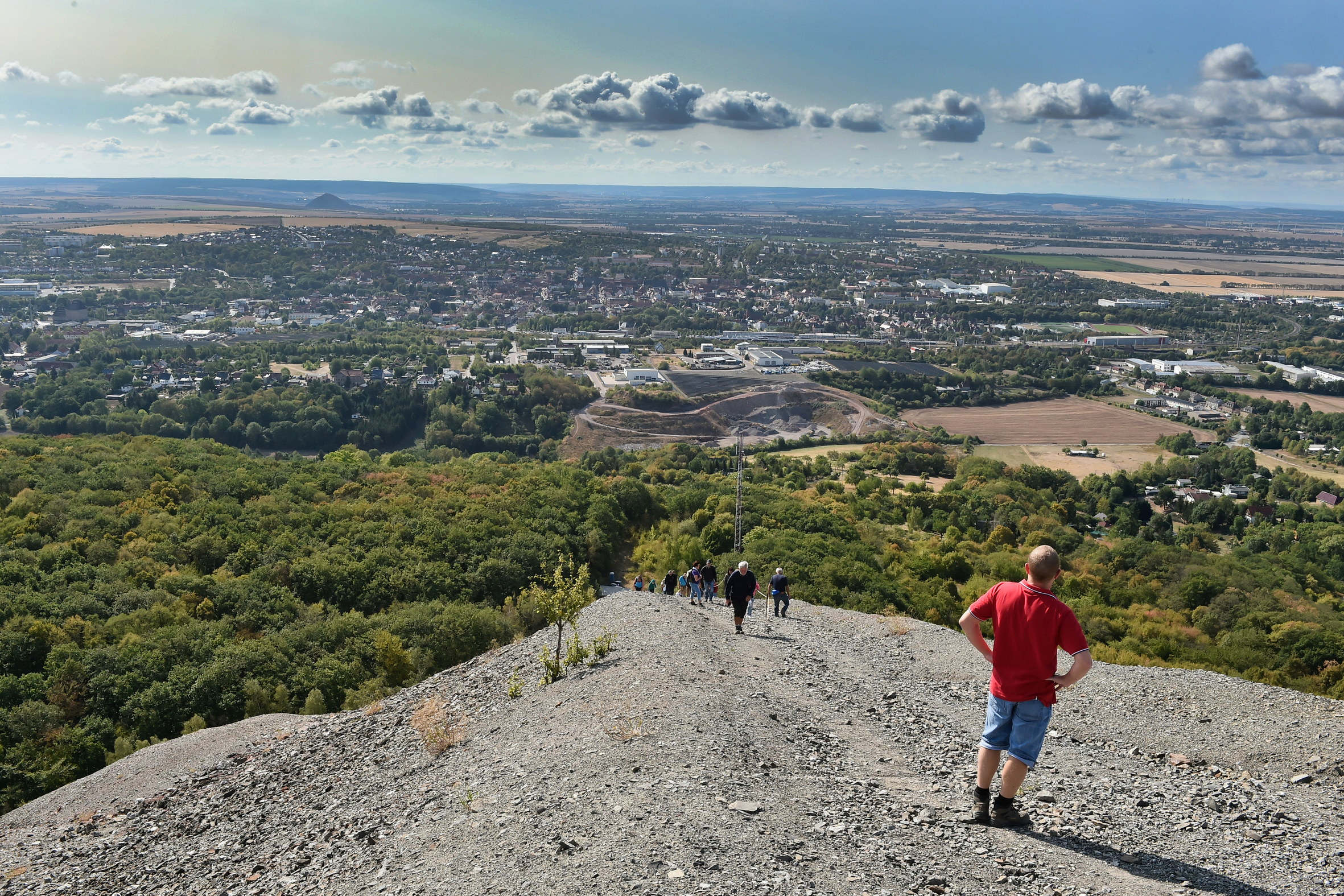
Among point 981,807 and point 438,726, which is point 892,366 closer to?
point 438,726

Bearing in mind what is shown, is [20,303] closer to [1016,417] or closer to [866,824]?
[1016,417]

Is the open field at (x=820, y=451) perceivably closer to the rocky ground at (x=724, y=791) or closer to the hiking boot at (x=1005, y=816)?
the rocky ground at (x=724, y=791)

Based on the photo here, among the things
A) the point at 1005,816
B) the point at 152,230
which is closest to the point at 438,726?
Answer: the point at 1005,816

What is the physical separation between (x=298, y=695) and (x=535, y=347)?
282 feet

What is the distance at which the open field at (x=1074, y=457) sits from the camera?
5984 centimetres

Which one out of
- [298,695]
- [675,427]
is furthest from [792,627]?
[675,427]

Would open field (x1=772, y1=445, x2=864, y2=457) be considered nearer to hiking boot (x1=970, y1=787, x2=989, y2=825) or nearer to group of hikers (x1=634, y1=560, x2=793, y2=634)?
group of hikers (x1=634, y1=560, x2=793, y2=634)

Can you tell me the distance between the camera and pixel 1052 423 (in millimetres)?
74438

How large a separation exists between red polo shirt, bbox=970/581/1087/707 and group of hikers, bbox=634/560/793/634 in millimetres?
6733

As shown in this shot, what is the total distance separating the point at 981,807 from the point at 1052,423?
7489cm

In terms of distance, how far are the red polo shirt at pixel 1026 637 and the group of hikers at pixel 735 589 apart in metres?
6.73

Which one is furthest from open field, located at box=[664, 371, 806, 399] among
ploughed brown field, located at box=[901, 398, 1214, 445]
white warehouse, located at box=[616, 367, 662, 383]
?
ploughed brown field, located at box=[901, 398, 1214, 445]

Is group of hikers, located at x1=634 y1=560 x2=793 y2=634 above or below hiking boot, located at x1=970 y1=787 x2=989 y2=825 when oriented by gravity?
below

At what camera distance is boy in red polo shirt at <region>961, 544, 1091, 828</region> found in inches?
225
